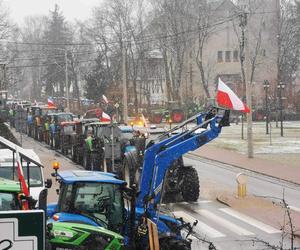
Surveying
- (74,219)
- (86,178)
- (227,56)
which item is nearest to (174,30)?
(227,56)

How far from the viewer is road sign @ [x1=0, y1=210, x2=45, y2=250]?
9.31 feet

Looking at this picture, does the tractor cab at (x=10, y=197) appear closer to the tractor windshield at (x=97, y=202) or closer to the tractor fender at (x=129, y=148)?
the tractor windshield at (x=97, y=202)

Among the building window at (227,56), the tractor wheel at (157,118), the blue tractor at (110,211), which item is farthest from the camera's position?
the building window at (227,56)

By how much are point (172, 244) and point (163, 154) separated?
287 centimetres

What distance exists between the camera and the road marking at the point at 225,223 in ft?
50.4

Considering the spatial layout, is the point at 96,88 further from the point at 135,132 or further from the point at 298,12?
the point at 135,132

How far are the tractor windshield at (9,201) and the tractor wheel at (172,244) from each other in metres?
2.80

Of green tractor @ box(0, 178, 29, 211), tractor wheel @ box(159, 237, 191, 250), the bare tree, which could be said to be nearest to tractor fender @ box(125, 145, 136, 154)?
tractor wheel @ box(159, 237, 191, 250)

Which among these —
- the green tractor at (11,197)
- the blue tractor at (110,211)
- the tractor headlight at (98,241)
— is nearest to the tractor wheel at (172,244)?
the blue tractor at (110,211)

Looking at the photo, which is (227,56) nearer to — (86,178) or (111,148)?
(111,148)

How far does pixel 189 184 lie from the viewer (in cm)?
1925

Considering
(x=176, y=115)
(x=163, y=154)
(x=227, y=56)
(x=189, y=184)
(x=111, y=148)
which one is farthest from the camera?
(x=227, y=56)

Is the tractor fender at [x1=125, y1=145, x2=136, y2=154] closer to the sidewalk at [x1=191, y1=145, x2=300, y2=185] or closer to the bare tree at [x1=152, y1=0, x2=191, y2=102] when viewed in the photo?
the sidewalk at [x1=191, y1=145, x2=300, y2=185]

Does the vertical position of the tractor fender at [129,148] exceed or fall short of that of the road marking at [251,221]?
it exceeds it
